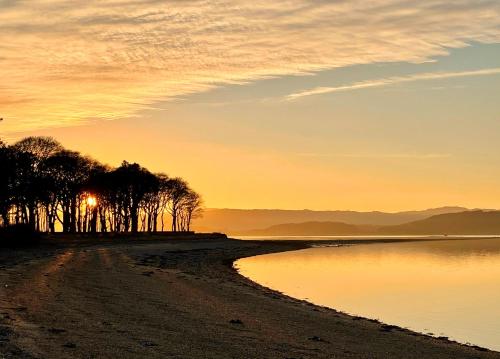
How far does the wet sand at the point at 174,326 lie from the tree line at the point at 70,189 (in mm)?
57143

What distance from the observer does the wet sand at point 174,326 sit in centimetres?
1806

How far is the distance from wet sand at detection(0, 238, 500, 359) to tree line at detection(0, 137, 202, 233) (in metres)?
57.1

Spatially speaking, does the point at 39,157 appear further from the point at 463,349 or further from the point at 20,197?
the point at 463,349

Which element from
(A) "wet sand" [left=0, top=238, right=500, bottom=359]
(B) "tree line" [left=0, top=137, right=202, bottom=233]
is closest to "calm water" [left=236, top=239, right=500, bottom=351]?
(A) "wet sand" [left=0, top=238, right=500, bottom=359]

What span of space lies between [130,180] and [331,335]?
431 feet

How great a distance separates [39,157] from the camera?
400 ft

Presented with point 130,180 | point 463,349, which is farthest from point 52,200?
point 463,349

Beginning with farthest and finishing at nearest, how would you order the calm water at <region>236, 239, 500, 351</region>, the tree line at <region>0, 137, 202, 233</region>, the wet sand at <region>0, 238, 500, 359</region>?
the tree line at <region>0, 137, 202, 233</region>
the calm water at <region>236, 239, 500, 351</region>
the wet sand at <region>0, 238, 500, 359</region>

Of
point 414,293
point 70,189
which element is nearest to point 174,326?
point 414,293

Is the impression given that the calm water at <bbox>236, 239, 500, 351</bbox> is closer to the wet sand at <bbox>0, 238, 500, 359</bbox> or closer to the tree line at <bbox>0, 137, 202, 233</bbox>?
the wet sand at <bbox>0, 238, 500, 359</bbox>

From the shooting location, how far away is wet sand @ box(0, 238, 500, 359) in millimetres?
18062

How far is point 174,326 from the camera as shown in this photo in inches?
891

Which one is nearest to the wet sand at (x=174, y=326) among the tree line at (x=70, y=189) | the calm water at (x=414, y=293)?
the calm water at (x=414, y=293)

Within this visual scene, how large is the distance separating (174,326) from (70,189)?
110m
